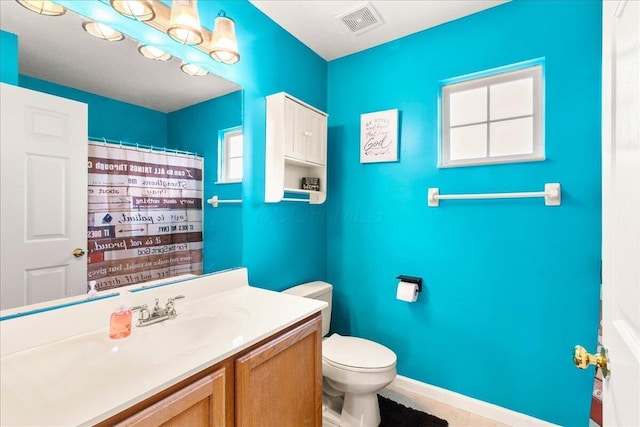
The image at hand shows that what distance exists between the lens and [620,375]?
0.55 metres

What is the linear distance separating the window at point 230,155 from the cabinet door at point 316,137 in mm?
506

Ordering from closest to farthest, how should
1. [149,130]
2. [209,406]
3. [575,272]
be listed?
[209,406] < [149,130] < [575,272]

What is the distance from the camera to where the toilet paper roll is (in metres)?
1.90

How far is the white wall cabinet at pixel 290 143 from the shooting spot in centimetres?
180

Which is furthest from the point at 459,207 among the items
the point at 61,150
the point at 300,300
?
the point at 61,150

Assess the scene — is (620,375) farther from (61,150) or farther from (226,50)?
(226,50)

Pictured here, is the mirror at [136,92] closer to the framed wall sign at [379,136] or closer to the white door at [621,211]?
the framed wall sign at [379,136]

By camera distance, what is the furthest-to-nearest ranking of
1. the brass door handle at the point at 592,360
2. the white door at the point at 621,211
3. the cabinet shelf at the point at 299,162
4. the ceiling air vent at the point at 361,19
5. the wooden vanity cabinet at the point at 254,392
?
the cabinet shelf at the point at 299,162, the ceiling air vent at the point at 361,19, the wooden vanity cabinet at the point at 254,392, the brass door handle at the point at 592,360, the white door at the point at 621,211

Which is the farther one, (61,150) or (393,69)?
(393,69)

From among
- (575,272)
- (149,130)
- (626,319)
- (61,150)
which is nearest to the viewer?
(626,319)

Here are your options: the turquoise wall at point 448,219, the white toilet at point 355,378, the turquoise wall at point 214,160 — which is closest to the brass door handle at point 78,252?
the turquoise wall at point 214,160

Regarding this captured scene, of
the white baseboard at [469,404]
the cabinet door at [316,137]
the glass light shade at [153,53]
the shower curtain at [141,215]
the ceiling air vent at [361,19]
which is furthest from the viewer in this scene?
the cabinet door at [316,137]

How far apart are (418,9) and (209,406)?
225 cm

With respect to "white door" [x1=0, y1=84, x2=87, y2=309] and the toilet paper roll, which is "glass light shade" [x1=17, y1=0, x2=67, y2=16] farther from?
the toilet paper roll
